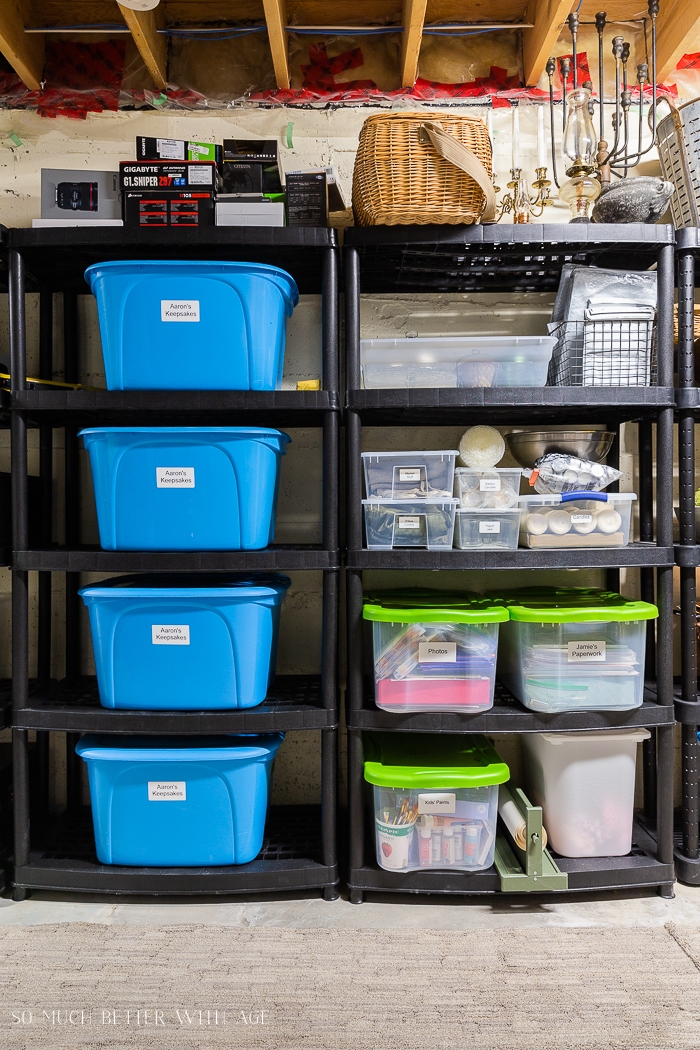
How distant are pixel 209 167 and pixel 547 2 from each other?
1.23 metres

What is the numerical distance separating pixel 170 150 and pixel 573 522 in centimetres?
157

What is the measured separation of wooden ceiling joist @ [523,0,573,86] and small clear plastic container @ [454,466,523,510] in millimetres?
1413

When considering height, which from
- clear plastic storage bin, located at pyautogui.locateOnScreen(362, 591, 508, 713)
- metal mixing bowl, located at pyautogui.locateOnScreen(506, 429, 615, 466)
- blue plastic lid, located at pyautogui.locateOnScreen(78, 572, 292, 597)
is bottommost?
clear plastic storage bin, located at pyautogui.locateOnScreen(362, 591, 508, 713)

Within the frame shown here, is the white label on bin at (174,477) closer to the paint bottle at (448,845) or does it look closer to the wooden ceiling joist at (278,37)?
the paint bottle at (448,845)

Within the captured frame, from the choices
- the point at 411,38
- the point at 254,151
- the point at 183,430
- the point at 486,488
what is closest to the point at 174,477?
the point at 183,430

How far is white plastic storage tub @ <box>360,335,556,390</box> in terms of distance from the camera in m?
1.75

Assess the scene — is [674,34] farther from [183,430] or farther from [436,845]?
[436,845]

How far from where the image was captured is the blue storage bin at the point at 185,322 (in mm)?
1702

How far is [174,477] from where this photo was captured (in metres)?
1.73

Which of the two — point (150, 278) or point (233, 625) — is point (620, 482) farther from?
point (150, 278)

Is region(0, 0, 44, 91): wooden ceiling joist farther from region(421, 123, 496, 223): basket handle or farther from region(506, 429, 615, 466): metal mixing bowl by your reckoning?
region(506, 429, 615, 466): metal mixing bowl

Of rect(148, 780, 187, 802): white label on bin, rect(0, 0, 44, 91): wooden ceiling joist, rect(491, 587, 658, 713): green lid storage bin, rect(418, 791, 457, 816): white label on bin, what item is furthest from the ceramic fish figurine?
rect(148, 780, 187, 802): white label on bin

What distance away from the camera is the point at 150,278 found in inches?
67.0

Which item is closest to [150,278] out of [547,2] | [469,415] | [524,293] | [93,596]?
[93,596]
